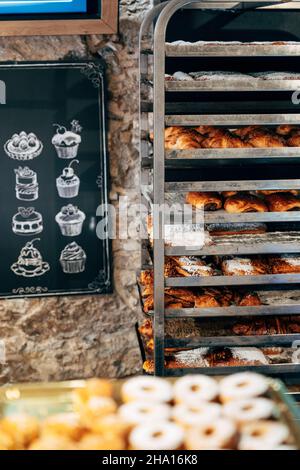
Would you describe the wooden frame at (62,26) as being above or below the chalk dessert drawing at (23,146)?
above

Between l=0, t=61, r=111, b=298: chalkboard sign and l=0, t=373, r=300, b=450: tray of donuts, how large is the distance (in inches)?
96.3

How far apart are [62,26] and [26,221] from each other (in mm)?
1266

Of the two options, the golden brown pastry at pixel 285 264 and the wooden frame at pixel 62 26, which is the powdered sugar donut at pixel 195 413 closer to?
the golden brown pastry at pixel 285 264

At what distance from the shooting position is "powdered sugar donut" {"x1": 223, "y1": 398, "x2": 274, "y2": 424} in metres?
1.36

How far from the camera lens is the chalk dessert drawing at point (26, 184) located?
385 centimetres

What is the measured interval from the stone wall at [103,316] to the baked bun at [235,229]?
913mm

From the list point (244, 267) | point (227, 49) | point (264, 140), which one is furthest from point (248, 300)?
point (227, 49)

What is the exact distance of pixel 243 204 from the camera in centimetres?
308

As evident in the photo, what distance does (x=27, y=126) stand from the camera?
380 cm

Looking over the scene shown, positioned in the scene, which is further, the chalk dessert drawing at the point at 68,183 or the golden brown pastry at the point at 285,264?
the chalk dessert drawing at the point at 68,183

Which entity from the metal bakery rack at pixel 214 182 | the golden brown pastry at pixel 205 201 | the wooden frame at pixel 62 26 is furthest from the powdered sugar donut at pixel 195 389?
the wooden frame at pixel 62 26
